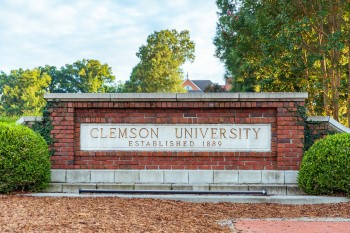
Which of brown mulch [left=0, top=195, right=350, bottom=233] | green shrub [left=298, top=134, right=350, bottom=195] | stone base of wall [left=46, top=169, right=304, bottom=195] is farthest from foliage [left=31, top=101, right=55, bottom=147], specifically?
green shrub [left=298, top=134, right=350, bottom=195]

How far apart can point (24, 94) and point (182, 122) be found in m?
54.4

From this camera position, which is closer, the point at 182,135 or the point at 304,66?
the point at 182,135

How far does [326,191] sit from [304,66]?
906 cm

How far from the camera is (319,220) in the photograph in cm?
643

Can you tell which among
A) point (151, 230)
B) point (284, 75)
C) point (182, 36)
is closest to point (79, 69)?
point (182, 36)

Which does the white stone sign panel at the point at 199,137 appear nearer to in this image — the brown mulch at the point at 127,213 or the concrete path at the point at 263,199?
the concrete path at the point at 263,199

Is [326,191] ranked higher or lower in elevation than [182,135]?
lower

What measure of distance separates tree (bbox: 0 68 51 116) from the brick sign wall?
51144mm

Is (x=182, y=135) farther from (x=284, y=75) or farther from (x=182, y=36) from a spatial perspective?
(x=182, y=36)

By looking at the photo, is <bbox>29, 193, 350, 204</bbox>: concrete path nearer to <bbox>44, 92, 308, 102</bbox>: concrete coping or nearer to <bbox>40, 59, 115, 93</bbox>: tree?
<bbox>44, 92, 308, 102</bbox>: concrete coping

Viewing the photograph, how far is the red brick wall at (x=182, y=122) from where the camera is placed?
916 centimetres

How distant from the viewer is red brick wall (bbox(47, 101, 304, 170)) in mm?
9164

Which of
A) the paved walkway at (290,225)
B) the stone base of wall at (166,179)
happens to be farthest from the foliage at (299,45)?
the paved walkway at (290,225)

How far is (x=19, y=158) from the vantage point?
8070 mm
